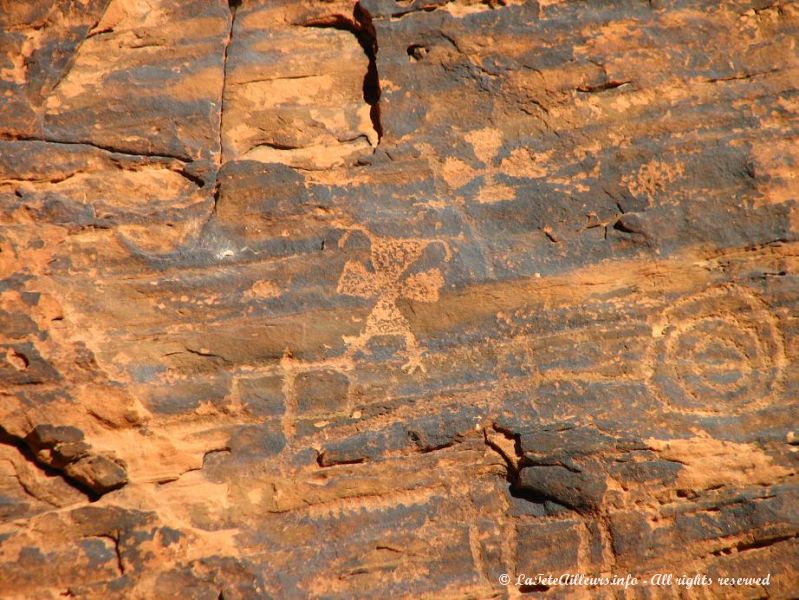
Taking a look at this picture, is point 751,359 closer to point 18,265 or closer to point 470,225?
point 470,225

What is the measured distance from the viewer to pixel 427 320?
6.22 ft

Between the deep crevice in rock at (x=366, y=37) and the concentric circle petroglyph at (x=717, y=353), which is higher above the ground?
the deep crevice in rock at (x=366, y=37)

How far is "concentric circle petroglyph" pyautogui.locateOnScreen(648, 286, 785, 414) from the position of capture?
185 centimetres

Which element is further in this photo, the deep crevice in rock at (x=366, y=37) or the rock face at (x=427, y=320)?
the deep crevice in rock at (x=366, y=37)

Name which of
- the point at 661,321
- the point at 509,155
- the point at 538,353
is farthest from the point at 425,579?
the point at 509,155

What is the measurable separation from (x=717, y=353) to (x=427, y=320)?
792 mm

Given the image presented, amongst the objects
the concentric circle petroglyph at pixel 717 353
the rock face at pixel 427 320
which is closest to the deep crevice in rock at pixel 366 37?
the rock face at pixel 427 320

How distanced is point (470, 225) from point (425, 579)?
0.97m

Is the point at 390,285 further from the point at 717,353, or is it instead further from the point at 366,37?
the point at 717,353

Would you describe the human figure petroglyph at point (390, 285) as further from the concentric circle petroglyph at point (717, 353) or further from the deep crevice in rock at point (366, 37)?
the concentric circle petroglyph at point (717, 353)

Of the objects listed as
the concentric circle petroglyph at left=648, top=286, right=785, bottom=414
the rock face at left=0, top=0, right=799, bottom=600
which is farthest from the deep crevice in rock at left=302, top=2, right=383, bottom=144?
the concentric circle petroglyph at left=648, top=286, right=785, bottom=414

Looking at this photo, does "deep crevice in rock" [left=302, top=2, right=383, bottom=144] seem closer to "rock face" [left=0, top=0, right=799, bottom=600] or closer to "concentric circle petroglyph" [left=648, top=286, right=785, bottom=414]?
"rock face" [left=0, top=0, right=799, bottom=600]

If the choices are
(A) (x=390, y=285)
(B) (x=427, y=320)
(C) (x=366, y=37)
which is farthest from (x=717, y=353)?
(C) (x=366, y=37)

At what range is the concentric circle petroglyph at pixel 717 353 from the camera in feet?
6.08
